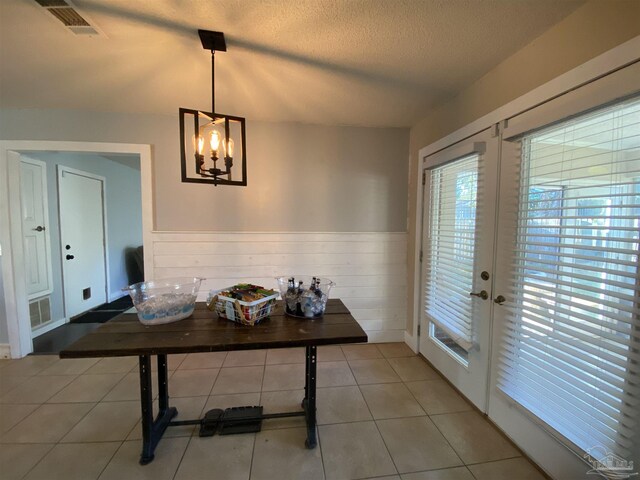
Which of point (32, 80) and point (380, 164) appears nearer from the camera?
point (32, 80)

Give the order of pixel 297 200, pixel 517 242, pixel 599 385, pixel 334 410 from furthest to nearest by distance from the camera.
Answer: pixel 297 200 → pixel 334 410 → pixel 517 242 → pixel 599 385

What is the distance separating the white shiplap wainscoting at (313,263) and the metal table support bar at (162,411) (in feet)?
3.91

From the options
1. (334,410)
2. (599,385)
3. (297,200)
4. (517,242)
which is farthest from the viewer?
(297,200)

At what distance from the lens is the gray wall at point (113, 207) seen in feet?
11.5

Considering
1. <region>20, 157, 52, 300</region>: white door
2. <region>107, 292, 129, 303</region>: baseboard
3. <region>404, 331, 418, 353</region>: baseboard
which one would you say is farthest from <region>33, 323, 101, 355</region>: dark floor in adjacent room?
<region>404, 331, 418, 353</region>: baseboard

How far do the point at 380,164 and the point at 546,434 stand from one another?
2.56 m

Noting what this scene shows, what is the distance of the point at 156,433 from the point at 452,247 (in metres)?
2.51

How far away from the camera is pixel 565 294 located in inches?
54.6

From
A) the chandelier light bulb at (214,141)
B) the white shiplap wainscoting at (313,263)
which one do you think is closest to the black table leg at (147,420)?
the chandelier light bulb at (214,141)

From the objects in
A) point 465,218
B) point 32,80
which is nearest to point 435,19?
point 465,218

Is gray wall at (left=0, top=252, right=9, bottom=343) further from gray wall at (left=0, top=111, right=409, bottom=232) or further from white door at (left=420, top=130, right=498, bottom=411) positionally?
white door at (left=420, top=130, right=498, bottom=411)

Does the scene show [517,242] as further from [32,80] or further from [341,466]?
[32,80]

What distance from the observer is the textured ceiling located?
1.38 m

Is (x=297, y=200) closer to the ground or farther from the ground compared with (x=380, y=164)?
closer to the ground
